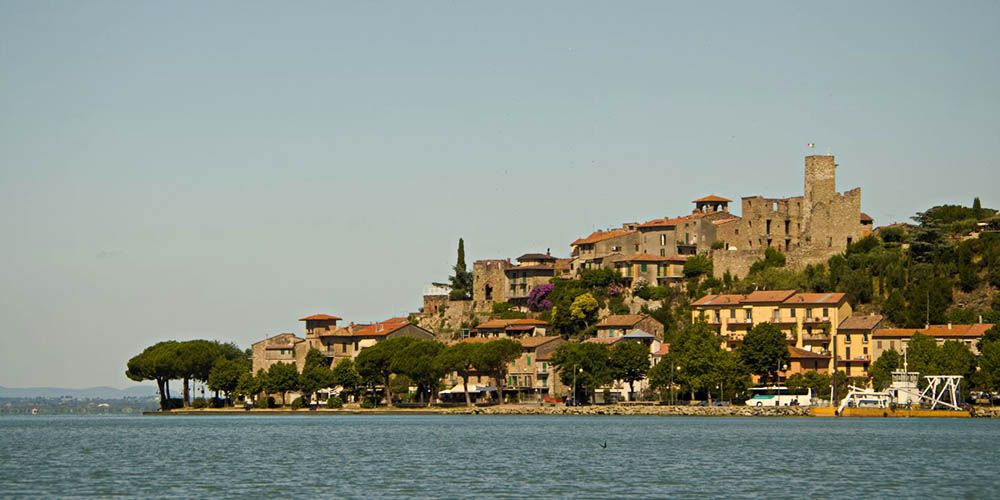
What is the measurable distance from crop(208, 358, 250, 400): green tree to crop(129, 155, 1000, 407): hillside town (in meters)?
0.17

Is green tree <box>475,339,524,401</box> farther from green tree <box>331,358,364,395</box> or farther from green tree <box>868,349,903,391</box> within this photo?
green tree <box>868,349,903,391</box>

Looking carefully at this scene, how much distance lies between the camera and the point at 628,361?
96500 millimetres

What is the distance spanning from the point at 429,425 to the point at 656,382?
17.1 metres

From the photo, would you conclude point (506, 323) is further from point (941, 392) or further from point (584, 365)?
point (941, 392)

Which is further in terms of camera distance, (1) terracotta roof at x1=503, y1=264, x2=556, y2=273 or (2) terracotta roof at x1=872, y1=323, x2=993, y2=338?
(1) terracotta roof at x1=503, y1=264, x2=556, y2=273

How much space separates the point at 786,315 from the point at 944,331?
1010 centimetres

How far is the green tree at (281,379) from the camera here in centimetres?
10906

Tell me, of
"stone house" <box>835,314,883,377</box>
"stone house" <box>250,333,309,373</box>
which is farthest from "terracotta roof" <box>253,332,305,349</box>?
"stone house" <box>835,314,883,377</box>

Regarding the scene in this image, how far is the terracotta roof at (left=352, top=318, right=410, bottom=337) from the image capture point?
115875mm

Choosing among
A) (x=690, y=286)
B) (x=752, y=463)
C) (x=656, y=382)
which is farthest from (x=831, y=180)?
(x=752, y=463)

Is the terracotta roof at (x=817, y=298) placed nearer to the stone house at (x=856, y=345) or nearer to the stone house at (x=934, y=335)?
the stone house at (x=856, y=345)

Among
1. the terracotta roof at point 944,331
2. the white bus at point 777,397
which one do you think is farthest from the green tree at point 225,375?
the terracotta roof at point 944,331

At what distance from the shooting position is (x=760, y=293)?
99.4 m

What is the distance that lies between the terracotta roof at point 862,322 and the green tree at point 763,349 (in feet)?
16.5
